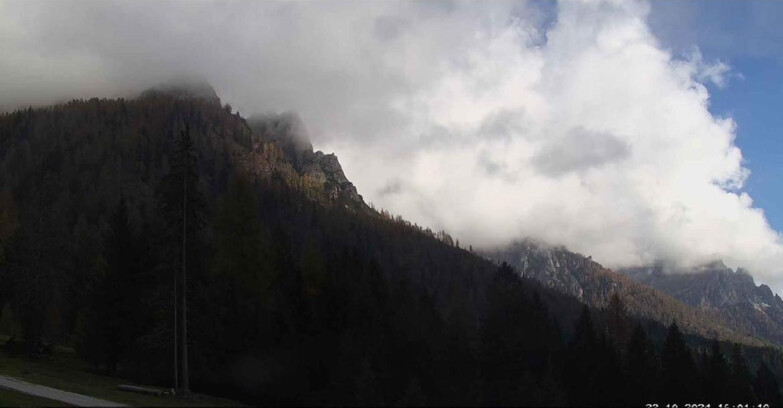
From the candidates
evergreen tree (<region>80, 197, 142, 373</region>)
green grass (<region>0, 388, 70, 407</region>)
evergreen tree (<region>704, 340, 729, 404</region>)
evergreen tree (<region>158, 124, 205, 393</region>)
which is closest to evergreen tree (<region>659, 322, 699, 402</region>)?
evergreen tree (<region>704, 340, 729, 404</region>)

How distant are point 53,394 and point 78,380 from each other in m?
9.93

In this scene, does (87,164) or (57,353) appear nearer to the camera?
(57,353)

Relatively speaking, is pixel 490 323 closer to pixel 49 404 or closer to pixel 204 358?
pixel 204 358

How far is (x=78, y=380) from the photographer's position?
142ft

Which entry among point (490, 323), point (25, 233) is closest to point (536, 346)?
point (490, 323)

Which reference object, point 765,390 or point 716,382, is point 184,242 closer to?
point 716,382

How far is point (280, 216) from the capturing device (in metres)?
200

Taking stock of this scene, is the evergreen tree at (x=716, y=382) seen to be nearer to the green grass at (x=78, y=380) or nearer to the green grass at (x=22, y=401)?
the green grass at (x=78, y=380)

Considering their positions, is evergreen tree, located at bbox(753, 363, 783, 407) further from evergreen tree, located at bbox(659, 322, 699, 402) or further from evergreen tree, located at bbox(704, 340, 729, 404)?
evergreen tree, located at bbox(659, 322, 699, 402)

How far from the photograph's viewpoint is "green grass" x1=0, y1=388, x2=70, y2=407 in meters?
29.5

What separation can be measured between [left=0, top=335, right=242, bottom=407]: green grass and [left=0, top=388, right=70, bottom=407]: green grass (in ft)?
2.48

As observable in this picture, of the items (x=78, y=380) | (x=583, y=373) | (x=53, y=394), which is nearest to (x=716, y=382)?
(x=583, y=373)

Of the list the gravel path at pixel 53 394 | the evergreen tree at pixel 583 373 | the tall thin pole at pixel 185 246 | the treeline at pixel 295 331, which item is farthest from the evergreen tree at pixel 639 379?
the gravel path at pixel 53 394

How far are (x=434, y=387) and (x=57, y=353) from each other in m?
44.8
